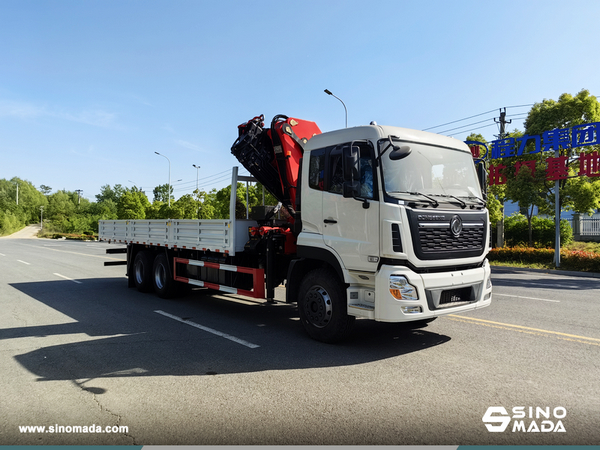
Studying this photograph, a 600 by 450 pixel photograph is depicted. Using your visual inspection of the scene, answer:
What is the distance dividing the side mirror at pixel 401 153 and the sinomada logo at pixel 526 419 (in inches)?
114

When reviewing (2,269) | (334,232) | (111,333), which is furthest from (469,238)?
(2,269)

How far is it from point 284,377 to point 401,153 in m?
2.96

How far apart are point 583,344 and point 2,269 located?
18909 millimetres

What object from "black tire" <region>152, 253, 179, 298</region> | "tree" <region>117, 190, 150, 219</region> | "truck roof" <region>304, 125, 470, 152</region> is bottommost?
"black tire" <region>152, 253, 179, 298</region>

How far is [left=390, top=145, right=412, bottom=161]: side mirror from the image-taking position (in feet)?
17.4

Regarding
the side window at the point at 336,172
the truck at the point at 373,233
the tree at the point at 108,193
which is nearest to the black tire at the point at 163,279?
the truck at the point at 373,233

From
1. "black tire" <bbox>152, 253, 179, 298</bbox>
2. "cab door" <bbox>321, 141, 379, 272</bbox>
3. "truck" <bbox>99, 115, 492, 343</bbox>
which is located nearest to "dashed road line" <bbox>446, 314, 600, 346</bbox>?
"truck" <bbox>99, 115, 492, 343</bbox>

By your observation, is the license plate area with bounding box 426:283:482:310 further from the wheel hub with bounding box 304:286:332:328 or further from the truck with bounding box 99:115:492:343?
the wheel hub with bounding box 304:286:332:328

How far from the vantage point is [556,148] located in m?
19.6

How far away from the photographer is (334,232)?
5.90m

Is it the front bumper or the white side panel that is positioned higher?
the white side panel

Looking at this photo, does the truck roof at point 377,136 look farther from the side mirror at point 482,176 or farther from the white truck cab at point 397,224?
the side mirror at point 482,176

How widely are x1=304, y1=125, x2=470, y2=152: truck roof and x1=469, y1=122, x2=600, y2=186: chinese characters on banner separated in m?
11.5

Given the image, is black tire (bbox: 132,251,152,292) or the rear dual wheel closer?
A: the rear dual wheel
